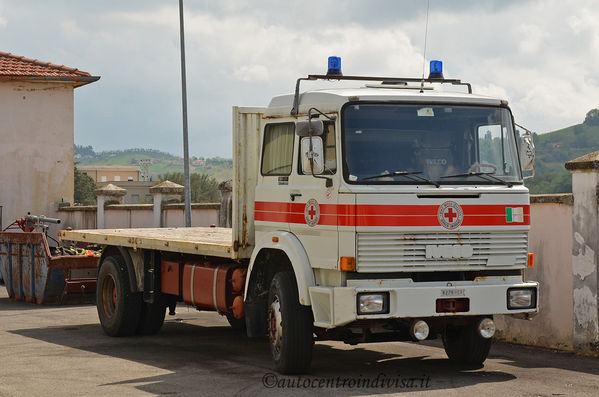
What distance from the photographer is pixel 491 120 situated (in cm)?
1044

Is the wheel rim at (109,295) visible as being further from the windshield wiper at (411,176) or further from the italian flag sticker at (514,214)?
the italian flag sticker at (514,214)

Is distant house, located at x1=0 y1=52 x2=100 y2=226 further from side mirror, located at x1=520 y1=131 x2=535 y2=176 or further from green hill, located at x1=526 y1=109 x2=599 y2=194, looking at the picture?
green hill, located at x1=526 y1=109 x2=599 y2=194

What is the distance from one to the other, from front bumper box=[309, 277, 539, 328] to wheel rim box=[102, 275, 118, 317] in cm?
538

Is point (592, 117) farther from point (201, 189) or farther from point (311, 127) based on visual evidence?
point (311, 127)

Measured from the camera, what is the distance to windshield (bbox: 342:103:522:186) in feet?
32.2

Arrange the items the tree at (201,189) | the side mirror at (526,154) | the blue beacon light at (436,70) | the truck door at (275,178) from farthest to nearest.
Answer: the tree at (201,189) < the blue beacon light at (436,70) < the truck door at (275,178) < the side mirror at (526,154)

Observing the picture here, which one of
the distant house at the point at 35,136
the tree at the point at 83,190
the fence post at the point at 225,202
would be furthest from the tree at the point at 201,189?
the fence post at the point at 225,202

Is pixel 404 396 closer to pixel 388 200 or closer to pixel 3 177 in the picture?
pixel 388 200

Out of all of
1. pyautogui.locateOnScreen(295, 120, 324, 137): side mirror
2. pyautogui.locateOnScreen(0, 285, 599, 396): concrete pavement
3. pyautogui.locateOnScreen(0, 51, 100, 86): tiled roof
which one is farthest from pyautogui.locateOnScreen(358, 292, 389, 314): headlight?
pyautogui.locateOnScreen(0, 51, 100, 86): tiled roof

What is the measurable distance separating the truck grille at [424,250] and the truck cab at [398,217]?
0.01m

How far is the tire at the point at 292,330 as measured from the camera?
1018 centimetres

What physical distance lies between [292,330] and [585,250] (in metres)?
4.37

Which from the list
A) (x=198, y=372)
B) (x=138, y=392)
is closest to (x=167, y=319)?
(x=198, y=372)

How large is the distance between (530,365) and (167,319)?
685 centimetres
